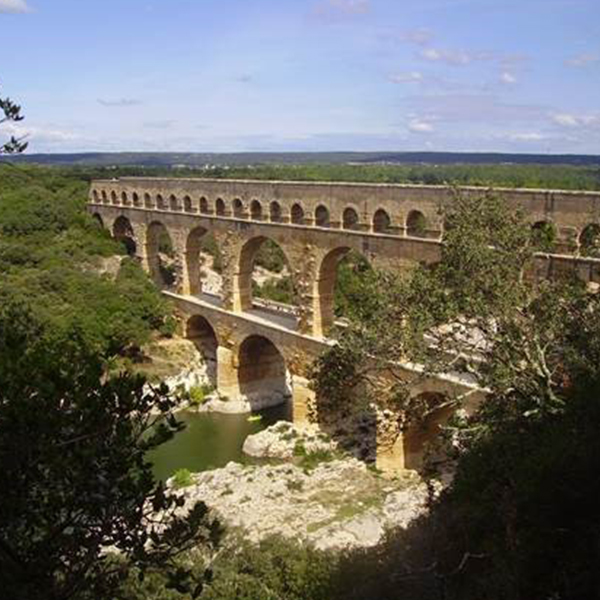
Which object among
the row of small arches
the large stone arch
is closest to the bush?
the row of small arches

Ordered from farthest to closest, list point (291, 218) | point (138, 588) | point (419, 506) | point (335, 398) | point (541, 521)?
point (291, 218), point (419, 506), point (335, 398), point (138, 588), point (541, 521)

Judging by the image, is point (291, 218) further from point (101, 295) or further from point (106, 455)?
point (106, 455)

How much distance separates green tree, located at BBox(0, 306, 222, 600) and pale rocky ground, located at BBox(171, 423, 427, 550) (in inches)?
386

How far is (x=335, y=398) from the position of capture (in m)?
13.0

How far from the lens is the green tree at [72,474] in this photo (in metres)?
5.09

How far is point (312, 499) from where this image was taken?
59.8 feet

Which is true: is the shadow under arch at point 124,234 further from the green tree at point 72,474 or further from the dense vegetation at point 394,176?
the green tree at point 72,474

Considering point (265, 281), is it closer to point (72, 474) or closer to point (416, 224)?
point (416, 224)

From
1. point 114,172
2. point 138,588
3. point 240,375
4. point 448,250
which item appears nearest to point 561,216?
point 448,250

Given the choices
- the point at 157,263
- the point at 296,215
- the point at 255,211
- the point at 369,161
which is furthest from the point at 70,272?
the point at 369,161

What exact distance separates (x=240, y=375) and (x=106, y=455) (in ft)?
72.2

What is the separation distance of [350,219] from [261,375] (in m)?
8.22

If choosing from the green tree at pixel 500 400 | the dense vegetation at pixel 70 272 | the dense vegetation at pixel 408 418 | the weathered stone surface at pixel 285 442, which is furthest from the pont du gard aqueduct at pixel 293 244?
the dense vegetation at pixel 408 418

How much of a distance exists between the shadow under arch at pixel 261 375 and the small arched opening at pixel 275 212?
4427mm
